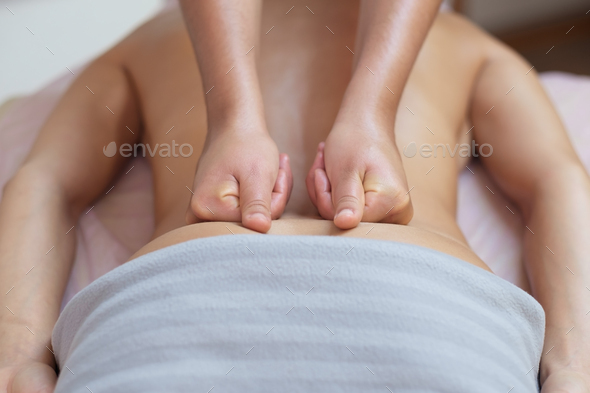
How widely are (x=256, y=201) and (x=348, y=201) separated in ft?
0.32

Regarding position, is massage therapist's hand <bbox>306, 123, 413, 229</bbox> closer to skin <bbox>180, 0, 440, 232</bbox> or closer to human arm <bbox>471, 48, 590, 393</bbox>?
skin <bbox>180, 0, 440, 232</bbox>

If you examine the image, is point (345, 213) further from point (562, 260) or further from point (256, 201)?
point (562, 260)

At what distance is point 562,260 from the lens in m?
0.66

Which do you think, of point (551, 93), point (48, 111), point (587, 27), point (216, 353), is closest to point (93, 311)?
point (216, 353)

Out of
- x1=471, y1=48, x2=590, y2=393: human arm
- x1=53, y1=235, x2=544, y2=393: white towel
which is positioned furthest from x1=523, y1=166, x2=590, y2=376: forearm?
x1=53, y1=235, x2=544, y2=393: white towel

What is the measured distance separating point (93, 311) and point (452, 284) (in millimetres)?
326

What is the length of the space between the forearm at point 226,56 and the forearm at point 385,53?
4.9 inches

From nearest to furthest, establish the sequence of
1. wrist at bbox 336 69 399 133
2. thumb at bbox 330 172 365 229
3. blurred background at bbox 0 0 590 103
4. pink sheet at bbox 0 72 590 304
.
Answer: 1. thumb at bbox 330 172 365 229
2. wrist at bbox 336 69 399 133
3. pink sheet at bbox 0 72 590 304
4. blurred background at bbox 0 0 590 103

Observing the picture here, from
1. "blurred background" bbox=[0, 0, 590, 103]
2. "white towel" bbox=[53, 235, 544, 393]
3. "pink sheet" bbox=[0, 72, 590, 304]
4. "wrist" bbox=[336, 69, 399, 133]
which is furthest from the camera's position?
"blurred background" bbox=[0, 0, 590, 103]

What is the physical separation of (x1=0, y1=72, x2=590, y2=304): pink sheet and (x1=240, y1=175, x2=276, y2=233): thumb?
0.96ft

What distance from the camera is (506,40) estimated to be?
6.68ft

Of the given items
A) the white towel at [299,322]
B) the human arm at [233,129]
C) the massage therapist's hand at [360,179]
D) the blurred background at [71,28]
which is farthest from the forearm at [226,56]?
the blurred background at [71,28]

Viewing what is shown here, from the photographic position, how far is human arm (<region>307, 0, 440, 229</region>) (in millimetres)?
563

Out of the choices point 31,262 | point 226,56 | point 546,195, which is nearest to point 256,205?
point 226,56
